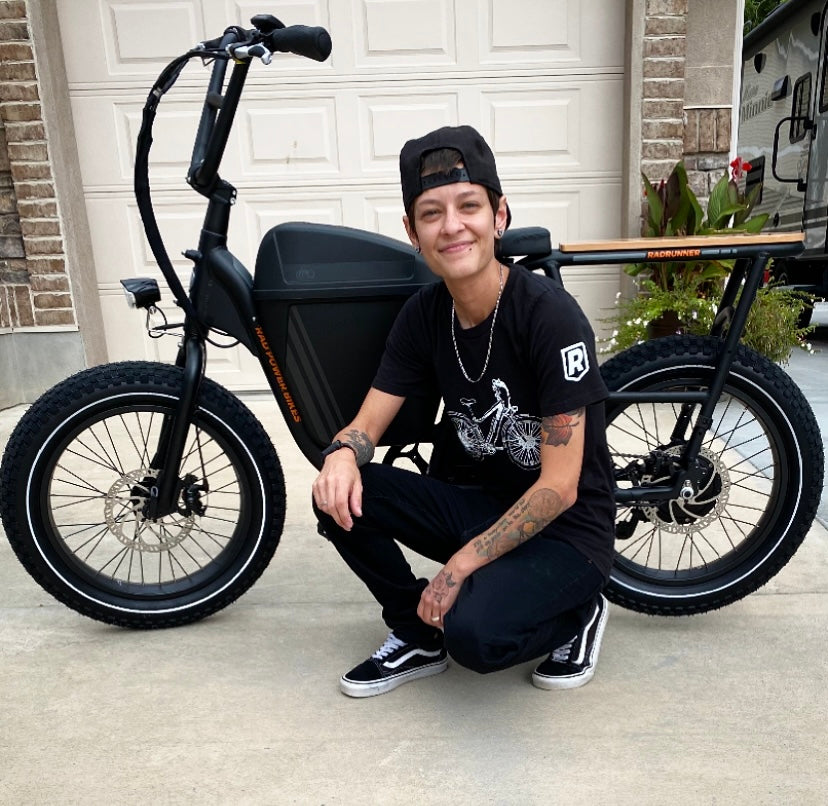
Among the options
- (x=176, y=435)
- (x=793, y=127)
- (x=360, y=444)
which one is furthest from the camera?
(x=793, y=127)

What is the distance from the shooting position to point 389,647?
175 cm

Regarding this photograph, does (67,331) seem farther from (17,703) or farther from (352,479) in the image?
(352,479)

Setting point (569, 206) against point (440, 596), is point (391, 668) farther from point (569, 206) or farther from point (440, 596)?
point (569, 206)

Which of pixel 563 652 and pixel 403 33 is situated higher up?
pixel 403 33

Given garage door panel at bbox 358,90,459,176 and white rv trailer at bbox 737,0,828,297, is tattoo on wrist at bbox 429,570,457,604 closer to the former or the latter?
garage door panel at bbox 358,90,459,176

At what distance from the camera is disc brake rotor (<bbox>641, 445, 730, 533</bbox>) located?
6.11 ft

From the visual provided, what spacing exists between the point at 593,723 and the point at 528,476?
0.53 meters

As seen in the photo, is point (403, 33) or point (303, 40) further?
point (403, 33)

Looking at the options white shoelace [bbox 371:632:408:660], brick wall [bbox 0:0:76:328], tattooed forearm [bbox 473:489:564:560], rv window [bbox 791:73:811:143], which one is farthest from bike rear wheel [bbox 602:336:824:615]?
rv window [bbox 791:73:811:143]

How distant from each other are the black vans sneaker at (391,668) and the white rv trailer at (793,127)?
180 inches

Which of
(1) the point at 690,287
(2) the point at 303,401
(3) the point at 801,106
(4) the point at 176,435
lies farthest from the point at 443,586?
(3) the point at 801,106

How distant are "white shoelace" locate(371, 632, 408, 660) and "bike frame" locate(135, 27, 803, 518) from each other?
486mm

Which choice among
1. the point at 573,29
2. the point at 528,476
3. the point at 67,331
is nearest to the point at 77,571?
the point at 528,476

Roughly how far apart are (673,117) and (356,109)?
5.71 feet
